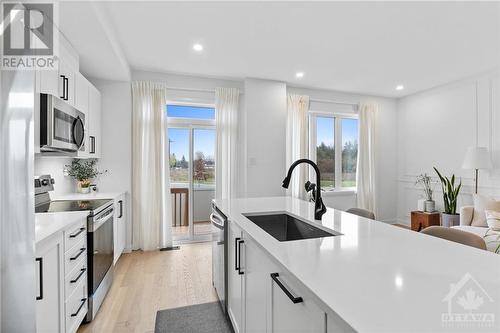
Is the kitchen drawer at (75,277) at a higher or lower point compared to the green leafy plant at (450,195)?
lower

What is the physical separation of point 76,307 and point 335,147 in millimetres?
4704

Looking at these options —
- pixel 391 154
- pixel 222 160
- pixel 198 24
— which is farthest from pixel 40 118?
pixel 391 154

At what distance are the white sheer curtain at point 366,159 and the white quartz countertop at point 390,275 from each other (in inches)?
155

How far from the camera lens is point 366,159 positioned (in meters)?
5.09

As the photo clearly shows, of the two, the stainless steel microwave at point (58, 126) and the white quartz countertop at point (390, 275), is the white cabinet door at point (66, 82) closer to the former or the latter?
the stainless steel microwave at point (58, 126)

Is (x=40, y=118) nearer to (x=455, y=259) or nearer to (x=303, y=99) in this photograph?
A: (x=455, y=259)

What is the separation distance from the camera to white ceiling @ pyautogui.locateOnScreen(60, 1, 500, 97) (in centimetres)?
232

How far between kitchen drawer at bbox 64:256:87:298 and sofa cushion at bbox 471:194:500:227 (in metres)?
4.64

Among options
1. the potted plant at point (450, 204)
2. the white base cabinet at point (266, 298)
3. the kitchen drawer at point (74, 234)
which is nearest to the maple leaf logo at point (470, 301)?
the white base cabinet at point (266, 298)

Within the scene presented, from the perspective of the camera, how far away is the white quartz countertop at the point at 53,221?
4.62 feet

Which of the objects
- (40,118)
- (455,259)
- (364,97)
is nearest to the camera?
(455,259)

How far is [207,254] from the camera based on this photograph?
365 cm

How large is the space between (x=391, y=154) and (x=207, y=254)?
14.3ft

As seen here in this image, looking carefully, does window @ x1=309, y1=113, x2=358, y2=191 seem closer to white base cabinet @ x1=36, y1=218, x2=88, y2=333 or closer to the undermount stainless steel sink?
the undermount stainless steel sink
